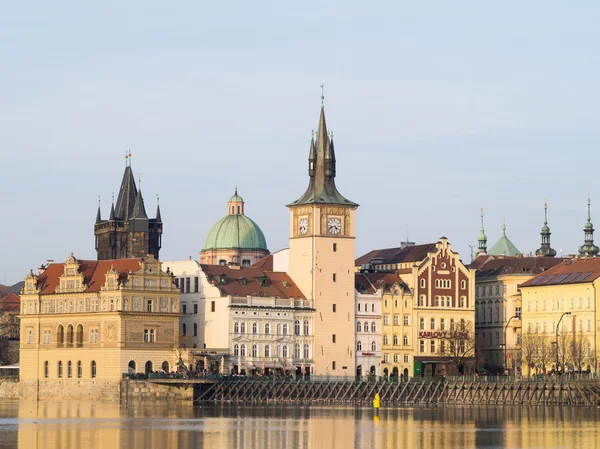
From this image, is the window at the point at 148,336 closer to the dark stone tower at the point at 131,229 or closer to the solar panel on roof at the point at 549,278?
the dark stone tower at the point at 131,229

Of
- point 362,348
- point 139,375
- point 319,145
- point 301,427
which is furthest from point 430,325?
point 301,427

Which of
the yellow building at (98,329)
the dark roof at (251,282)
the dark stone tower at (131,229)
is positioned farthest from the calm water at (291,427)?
the dark stone tower at (131,229)

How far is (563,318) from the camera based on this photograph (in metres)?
173

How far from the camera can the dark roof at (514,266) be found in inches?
7308

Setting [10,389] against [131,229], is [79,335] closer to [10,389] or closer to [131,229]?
[10,389]

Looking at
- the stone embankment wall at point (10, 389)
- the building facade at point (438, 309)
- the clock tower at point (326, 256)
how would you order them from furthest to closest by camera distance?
1. the building facade at point (438, 309)
2. the clock tower at point (326, 256)
3. the stone embankment wall at point (10, 389)

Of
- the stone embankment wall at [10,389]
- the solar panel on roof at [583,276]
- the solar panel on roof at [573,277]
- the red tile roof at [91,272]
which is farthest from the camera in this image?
the solar panel on roof at [573,277]

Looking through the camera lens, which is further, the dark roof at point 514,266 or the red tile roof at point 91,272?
the dark roof at point 514,266

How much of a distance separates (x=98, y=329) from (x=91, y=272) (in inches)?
285

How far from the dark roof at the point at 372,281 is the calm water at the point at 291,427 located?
32.9 meters

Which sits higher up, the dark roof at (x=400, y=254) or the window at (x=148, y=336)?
the dark roof at (x=400, y=254)

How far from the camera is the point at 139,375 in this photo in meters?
156

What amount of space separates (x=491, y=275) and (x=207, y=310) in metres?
35.6

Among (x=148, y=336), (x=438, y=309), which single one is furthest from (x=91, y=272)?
(x=438, y=309)
